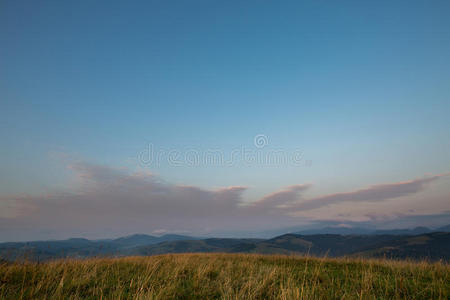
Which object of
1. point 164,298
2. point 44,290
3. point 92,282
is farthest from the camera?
point 92,282

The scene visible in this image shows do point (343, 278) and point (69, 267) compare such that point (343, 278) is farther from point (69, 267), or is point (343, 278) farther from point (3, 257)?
point (3, 257)

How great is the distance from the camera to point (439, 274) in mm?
7434

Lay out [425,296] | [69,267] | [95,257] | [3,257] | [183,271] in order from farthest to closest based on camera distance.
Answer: [95,257] → [183,271] → [69,267] → [3,257] → [425,296]

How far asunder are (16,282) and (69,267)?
195cm

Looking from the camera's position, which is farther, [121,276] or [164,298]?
[121,276]

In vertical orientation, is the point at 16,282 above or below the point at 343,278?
above

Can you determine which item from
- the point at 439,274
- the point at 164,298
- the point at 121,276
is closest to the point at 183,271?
the point at 121,276

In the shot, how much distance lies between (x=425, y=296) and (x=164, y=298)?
20.7 ft

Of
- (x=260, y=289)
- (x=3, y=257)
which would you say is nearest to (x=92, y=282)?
(x=3, y=257)

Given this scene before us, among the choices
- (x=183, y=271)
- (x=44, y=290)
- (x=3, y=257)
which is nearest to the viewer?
(x=44, y=290)

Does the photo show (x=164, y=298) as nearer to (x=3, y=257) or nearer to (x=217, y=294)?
(x=217, y=294)

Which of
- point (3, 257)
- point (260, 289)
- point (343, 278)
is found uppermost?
point (3, 257)

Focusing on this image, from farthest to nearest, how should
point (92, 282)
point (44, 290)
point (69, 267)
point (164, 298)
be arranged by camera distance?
point (69, 267) < point (92, 282) < point (44, 290) < point (164, 298)

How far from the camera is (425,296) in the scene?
5.28m
